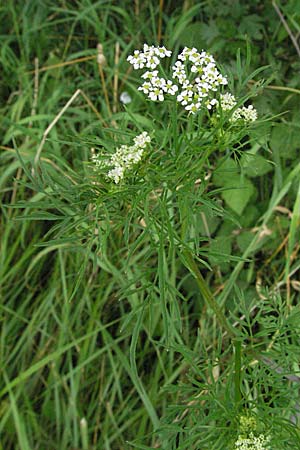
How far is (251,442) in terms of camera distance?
1115 mm

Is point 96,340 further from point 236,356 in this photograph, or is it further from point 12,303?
point 236,356

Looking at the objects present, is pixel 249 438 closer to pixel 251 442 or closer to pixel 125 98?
pixel 251 442

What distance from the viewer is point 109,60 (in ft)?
7.90

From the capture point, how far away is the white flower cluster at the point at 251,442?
1.11 meters

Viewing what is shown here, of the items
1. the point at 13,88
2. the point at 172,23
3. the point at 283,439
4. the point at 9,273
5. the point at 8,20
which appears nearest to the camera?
the point at 283,439

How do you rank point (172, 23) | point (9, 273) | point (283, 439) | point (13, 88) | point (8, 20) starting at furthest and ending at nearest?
point (8, 20)
point (13, 88)
point (172, 23)
point (9, 273)
point (283, 439)

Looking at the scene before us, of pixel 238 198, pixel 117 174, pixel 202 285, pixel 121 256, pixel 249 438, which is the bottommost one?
Answer: pixel 121 256

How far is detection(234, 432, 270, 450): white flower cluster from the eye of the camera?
3.65 feet

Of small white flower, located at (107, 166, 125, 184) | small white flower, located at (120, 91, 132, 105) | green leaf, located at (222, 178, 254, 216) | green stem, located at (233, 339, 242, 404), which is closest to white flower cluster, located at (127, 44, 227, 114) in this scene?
small white flower, located at (107, 166, 125, 184)

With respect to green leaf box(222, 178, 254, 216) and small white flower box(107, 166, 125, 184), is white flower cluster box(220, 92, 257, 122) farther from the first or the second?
green leaf box(222, 178, 254, 216)

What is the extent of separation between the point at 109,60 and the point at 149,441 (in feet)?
4.32

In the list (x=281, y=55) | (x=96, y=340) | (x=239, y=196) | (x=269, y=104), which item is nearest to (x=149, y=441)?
(x=96, y=340)

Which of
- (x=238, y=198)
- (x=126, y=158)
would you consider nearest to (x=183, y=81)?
(x=126, y=158)

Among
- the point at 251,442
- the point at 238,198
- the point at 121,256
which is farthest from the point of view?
the point at 121,256
